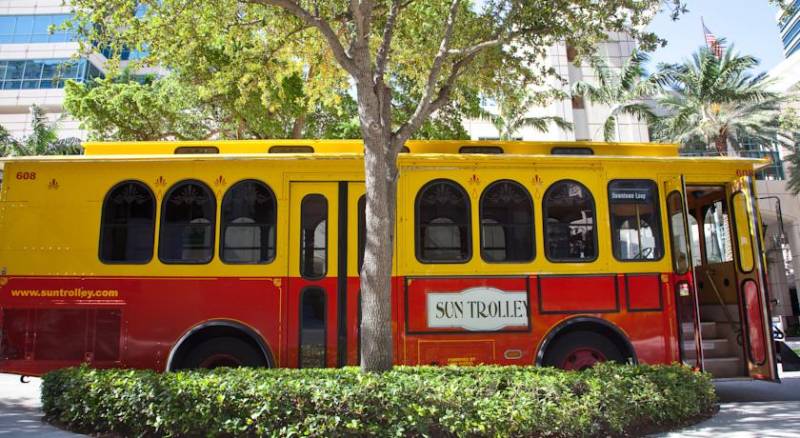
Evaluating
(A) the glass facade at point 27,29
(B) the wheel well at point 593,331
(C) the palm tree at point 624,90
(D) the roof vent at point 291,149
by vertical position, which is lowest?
(B) the wheel well at point 593,331

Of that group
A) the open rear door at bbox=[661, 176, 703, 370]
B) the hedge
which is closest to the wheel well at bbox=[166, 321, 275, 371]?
the hedge

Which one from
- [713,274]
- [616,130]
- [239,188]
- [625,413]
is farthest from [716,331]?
[616,130]

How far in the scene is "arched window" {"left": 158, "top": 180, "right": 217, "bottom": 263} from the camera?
712cm

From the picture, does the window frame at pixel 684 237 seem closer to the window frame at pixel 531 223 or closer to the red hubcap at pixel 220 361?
the window frame at pixel 531 223

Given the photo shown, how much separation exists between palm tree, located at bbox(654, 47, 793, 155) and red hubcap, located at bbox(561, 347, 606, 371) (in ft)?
63.5

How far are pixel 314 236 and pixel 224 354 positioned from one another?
6.09 ft

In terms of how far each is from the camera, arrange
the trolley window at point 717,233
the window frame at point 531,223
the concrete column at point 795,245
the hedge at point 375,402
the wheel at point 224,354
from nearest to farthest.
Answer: the hedge at point 375,402
the wheel at point 224,354
the window frame at point 531,223
the trolley window at point 717,233
the concrete column at point 795,245

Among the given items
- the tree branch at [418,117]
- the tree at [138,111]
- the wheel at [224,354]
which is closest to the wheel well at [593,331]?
the tree branch at [418,117]

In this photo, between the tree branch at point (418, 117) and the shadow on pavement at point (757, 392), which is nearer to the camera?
the tree branch at point (418, 117)

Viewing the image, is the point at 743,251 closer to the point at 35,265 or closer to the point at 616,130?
the point at 35,265

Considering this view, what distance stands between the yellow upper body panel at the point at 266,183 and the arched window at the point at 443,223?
0.27 ft

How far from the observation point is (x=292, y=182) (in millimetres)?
7285

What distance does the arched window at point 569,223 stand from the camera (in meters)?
7.32

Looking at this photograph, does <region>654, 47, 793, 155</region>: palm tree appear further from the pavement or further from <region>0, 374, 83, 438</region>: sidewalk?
<region>0, 374, 83, 438</region>: sidewalk
